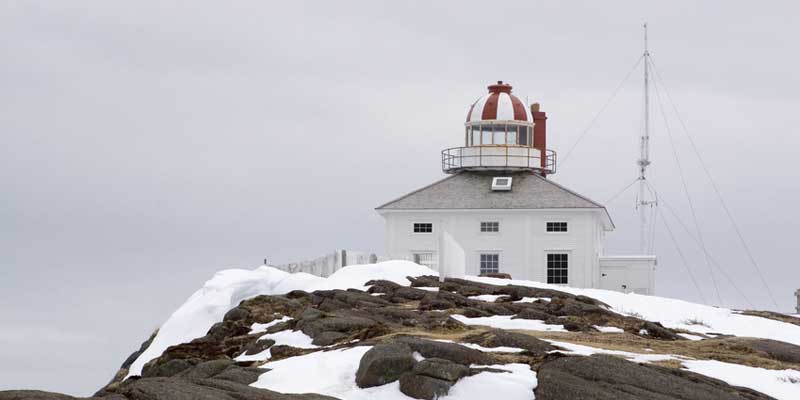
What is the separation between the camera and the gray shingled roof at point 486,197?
50.5 m

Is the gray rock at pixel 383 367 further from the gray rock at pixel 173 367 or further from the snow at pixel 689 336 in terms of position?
the snow at pixel 689 336

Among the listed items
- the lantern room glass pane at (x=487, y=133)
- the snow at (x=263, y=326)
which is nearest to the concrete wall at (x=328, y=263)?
the lantern room glass pane at (x=487, y=133)

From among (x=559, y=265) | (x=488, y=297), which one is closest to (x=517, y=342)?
(x=488, y=297)

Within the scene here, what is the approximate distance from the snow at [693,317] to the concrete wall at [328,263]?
29.4 feet

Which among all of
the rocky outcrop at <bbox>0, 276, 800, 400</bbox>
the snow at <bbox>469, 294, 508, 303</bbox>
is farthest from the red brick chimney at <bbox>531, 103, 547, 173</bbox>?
the snow at <bbox>469, 294, 508, 303</bbox>

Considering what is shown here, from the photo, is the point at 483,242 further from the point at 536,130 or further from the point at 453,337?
the point at 453,337

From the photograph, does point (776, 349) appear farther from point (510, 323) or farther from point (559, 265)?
point (559, 265)

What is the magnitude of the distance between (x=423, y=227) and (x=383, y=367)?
3559cm

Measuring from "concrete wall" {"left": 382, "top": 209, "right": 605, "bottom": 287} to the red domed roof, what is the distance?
17.8ft

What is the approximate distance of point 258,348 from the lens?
20.7 m

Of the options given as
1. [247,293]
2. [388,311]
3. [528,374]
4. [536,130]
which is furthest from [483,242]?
[528,374]

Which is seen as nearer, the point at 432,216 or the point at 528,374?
the point at 528,374

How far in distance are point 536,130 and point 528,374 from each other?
4277cm

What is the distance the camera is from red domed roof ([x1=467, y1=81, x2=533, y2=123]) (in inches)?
2117
